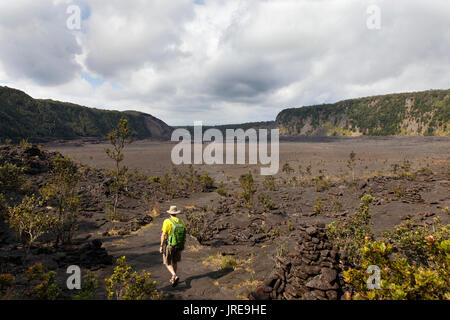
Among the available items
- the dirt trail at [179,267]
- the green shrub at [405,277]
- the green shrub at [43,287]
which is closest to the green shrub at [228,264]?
the dirt trail at [179,267]

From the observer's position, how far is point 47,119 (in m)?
87.8

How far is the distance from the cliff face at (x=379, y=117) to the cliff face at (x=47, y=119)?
98673 millimetres

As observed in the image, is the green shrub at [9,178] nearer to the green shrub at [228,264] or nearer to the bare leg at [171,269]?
the bare leg at [171,269]

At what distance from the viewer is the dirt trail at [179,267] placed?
5.64 meters

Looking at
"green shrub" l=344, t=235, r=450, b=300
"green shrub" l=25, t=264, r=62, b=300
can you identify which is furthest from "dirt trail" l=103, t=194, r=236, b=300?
"green shrub" l=344, t=235, r=450, b=300

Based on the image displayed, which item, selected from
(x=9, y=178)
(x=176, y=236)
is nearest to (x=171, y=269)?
A: (x=176, y=236)

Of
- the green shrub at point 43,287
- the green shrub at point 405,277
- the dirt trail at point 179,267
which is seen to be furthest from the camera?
the dirt trail at point 179,267

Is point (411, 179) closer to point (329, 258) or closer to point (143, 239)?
point (329, 258)

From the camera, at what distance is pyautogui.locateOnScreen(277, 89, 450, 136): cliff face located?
303ft

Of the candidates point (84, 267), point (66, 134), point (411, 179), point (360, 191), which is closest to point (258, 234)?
point (84, 267)

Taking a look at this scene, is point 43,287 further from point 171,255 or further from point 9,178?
point 9,178

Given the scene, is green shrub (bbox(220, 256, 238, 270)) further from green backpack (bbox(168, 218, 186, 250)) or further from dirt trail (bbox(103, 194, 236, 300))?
green backpack (bbox(168, 218, 186, 250))

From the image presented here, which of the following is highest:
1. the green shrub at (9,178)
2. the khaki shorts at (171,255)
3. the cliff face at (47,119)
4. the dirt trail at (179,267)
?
the cliff face at (47,119)

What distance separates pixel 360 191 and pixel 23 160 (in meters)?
27.7
